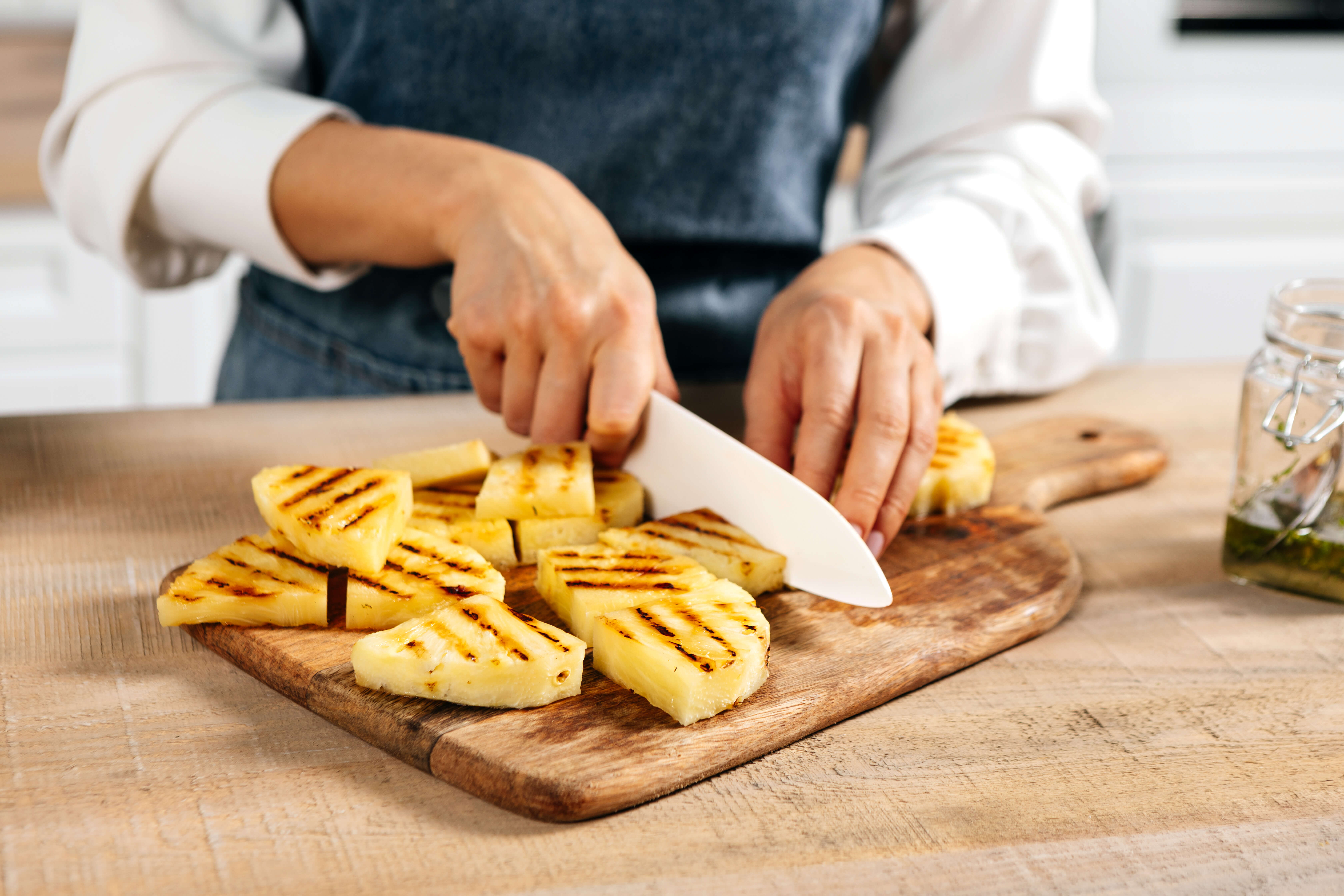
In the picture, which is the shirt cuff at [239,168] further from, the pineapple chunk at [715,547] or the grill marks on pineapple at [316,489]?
the pineapple chunk at [715,547]

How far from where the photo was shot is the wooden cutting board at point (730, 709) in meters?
0.83

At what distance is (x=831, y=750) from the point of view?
0.90 m

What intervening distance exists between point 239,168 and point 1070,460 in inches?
41.9

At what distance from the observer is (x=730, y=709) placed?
0.90 meters

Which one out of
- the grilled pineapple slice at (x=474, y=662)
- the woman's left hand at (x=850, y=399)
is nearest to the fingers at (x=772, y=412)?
the woman's left hand at (x=850, y=399)

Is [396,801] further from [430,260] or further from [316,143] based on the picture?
[316,143]

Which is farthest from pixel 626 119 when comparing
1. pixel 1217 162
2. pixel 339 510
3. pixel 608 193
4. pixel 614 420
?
pixel 1217 162

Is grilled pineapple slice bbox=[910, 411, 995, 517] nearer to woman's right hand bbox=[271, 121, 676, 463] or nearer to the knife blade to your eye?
the knife blade

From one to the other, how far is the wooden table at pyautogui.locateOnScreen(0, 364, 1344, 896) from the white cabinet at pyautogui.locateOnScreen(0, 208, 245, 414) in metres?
1.90

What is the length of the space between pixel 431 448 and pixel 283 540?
0.39 metres

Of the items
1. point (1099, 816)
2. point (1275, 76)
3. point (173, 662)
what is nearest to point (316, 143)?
point (173, 662)

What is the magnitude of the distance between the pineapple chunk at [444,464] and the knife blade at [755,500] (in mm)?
160

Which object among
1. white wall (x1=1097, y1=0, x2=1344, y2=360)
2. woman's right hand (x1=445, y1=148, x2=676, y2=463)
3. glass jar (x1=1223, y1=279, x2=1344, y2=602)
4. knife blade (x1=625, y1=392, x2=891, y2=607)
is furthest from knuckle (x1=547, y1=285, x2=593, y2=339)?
white wall (x1=1097, y1=0, x2=1344, y2=360)

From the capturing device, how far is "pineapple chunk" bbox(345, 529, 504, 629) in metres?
0.97
